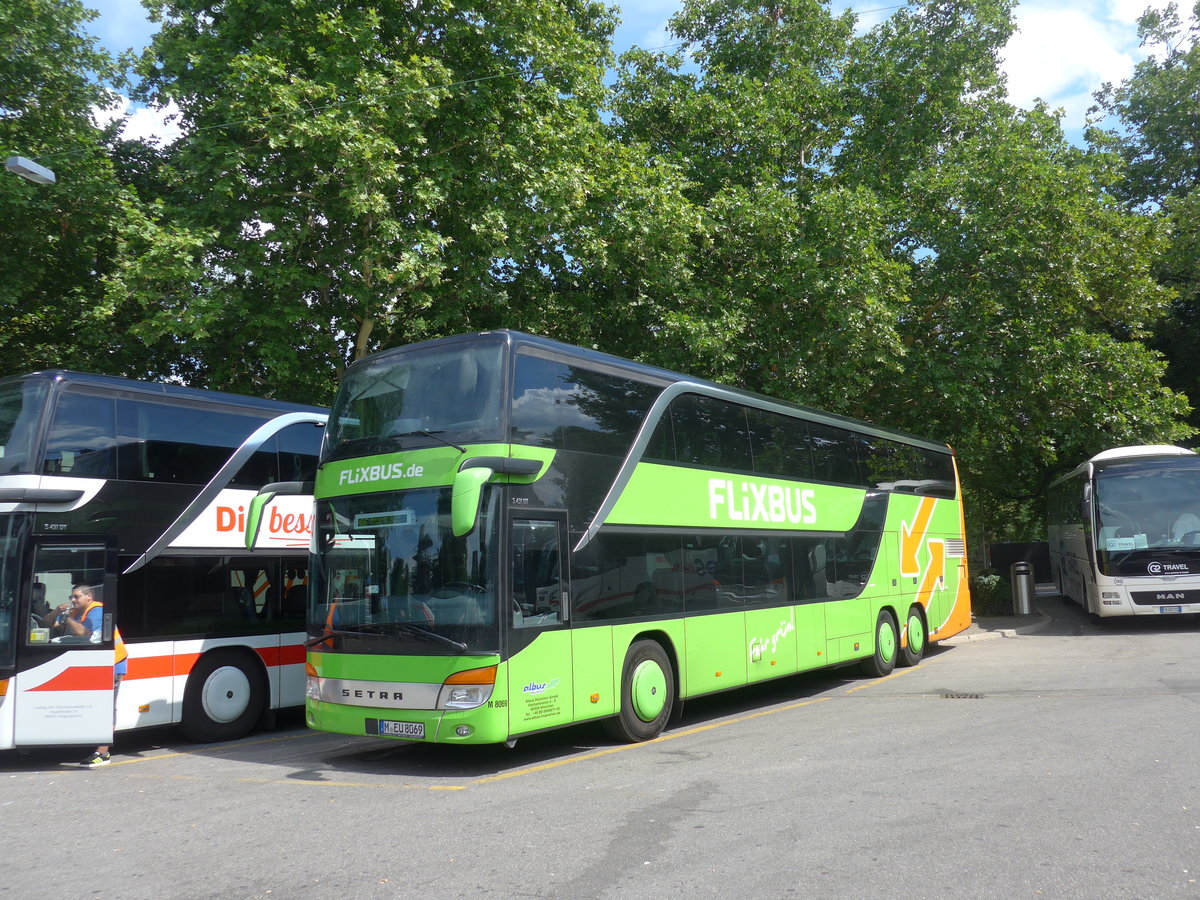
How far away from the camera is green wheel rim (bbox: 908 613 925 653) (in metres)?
16.4

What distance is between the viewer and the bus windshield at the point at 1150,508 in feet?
60.3

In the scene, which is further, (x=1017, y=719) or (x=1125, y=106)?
(x=1125, y=106)

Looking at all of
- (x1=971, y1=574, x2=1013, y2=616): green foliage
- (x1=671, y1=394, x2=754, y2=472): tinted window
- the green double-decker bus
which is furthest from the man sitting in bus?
(x1=971, y1=574, x2=1013, y2=616): green foliage

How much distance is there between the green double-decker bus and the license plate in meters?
0.02

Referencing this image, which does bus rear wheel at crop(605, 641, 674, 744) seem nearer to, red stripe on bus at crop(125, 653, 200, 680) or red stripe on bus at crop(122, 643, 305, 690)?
red stripe on bus at crop(122, 643, 305, 690)

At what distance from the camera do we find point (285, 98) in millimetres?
14391

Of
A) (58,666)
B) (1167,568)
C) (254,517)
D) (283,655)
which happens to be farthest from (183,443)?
(1167,568)

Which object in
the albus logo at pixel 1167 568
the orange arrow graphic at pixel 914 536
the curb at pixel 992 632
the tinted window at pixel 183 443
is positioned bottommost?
the curb at pixel 992 632

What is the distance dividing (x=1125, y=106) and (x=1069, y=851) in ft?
102

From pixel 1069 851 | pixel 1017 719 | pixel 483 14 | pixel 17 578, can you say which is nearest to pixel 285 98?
pixel 483 14

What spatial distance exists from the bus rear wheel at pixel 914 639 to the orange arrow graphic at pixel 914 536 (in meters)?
0.77

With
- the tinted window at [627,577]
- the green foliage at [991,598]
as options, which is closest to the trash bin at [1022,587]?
the green foliage at [991,598]

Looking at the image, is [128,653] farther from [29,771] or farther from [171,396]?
[171,396]

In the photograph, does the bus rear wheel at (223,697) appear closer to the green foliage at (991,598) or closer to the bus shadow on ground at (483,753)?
the bus shadow on ground at (483,753)
